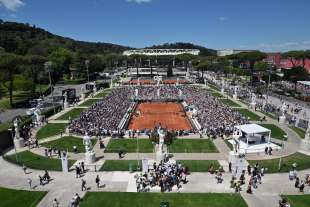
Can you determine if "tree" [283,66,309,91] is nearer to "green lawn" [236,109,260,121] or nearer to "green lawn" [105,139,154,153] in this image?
"green lawn" [236,109,260,121]

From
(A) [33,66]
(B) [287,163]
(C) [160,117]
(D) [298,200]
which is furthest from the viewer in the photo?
(A) [33,66]

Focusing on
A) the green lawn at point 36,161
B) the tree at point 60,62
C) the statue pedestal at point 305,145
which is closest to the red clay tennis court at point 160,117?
the statue pedestal at point 305,145

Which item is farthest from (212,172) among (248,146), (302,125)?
(302,125)

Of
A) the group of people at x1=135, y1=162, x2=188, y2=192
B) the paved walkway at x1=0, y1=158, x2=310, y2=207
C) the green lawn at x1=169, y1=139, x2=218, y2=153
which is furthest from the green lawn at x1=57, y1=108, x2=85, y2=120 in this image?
the group of people at x1=135, y1=162, x2=188, y2=192

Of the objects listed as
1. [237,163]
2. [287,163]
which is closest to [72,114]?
[237,163]

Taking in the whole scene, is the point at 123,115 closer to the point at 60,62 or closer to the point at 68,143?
the point at 68,143

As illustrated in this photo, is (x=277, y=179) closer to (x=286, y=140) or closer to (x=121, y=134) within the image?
(x=286, y=140)
